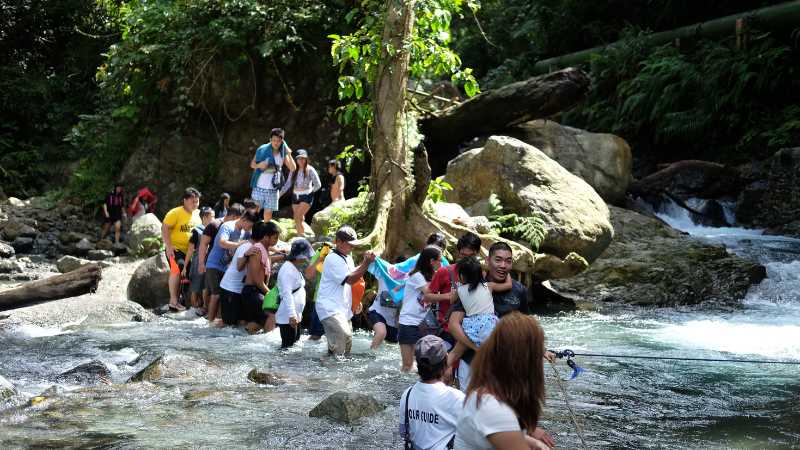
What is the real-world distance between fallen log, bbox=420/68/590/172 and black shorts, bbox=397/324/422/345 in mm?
9228

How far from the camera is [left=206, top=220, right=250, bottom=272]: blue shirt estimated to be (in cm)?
1086

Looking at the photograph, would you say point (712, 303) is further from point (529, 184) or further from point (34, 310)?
point (34, 310)

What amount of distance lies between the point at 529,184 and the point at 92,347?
660 cm

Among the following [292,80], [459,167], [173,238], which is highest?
[292,80]

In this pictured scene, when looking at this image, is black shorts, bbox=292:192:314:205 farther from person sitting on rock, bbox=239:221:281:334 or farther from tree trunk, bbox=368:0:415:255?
person sitting on rock, bbox=239:221:281:334

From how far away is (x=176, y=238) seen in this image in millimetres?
11914

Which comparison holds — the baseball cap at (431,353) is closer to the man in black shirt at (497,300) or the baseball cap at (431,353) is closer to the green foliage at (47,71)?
the man in black shirt at (497,300)

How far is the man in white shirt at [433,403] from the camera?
175 inches

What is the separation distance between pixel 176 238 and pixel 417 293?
5.27 metres

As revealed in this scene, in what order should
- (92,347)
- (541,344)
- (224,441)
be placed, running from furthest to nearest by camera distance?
(92,347) < (224,441) < (541,344)

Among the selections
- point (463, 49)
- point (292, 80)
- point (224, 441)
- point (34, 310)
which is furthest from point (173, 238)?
point (463, 49)

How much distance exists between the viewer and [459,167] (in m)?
14.0

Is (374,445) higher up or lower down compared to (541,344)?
lower down

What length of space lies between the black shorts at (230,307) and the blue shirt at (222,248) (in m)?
0.54
